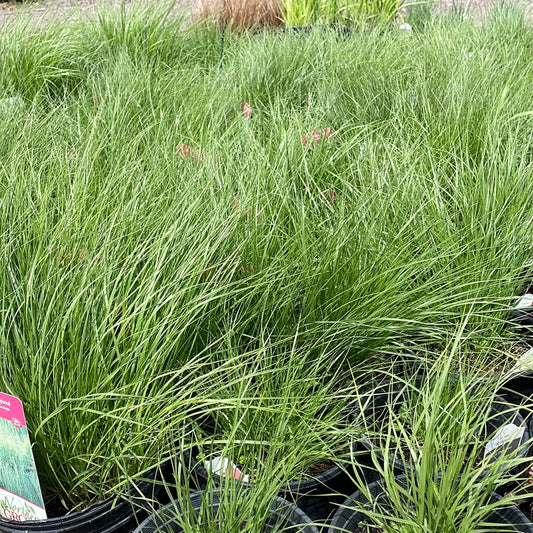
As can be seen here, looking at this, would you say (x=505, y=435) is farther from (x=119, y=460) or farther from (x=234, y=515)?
(x=119, y=460)

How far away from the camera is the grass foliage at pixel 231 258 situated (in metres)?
1.14

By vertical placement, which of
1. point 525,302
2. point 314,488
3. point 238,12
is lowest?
point 314,488

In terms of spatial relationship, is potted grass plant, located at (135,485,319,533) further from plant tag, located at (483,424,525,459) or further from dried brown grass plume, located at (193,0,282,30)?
dried brown grass plume, located at (193,0,282,30)

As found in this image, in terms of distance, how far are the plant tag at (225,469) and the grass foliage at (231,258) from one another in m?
0.05

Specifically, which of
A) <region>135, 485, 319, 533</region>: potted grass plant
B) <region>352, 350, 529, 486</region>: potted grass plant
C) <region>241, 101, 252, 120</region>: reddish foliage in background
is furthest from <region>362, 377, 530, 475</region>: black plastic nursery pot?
<region>241, 101, 252, 120</region>: reddish foliage in background

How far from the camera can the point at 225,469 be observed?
109 centimetres

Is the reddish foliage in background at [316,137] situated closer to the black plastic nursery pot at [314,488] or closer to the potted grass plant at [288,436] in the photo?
the potted grass plant at [288,436]

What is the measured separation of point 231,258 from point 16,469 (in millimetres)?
559

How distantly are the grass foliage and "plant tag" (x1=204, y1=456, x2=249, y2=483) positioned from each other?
5 cm

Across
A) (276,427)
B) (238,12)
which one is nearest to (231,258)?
(276,427)

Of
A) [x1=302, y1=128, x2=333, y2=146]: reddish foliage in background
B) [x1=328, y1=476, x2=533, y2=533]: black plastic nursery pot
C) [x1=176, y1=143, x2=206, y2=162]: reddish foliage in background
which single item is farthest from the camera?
[x1=302, y1=128, x2=333, y2=146]: reddish foliage in background

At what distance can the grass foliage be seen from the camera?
45.1 inches

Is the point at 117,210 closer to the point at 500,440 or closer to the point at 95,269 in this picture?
the point at 95,269

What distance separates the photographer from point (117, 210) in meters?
1.42
